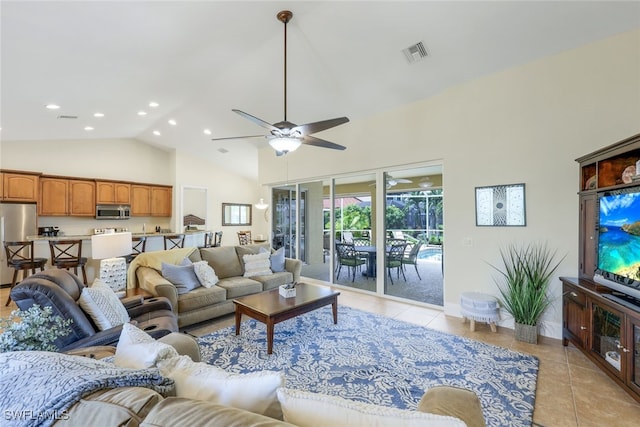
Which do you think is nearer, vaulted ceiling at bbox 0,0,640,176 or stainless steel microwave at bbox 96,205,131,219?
vaulted ceiling at bbox 0,0,640,176

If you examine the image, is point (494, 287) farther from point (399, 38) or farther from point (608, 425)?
point (399, 38)

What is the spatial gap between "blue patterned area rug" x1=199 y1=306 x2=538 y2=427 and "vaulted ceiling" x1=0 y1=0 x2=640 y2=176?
3.31m

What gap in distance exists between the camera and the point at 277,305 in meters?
3.13

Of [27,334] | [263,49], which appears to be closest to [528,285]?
[27,334]

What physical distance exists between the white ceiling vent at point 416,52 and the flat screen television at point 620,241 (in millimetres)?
2335

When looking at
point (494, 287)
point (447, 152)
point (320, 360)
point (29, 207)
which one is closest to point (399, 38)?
point (447, 152)

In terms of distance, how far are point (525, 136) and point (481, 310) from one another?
7.20 ft

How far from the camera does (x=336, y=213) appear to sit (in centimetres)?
571

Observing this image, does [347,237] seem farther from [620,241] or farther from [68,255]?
[68,255]

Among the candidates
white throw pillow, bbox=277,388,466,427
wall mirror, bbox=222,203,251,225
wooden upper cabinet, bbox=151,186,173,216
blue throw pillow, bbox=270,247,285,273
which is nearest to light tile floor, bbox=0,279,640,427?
blue throw pillow, bbox=270,247,285,273

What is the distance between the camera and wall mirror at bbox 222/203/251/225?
9.44 m

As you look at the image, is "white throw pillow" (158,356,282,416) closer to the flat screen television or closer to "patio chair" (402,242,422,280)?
the flat screen television

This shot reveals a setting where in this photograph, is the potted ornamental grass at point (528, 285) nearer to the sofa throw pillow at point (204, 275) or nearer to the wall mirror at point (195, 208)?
the sofa throw pillow at point (204, 275)

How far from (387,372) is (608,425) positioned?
151 cm
